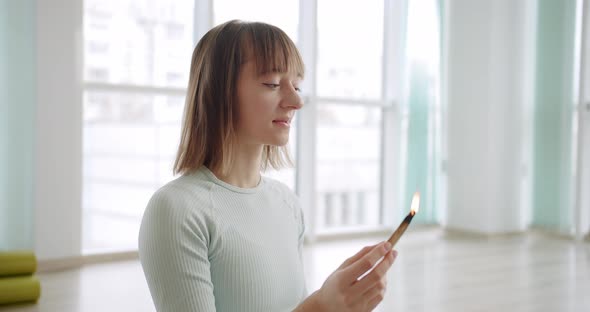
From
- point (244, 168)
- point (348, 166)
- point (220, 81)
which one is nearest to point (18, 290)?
point (244, 168)

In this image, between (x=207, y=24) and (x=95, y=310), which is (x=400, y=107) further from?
(x=95, y=310)

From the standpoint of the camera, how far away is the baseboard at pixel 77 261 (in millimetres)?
3889

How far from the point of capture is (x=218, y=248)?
0.98 meters

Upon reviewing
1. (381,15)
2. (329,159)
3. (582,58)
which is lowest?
(329,159)

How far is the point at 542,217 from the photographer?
5.73m

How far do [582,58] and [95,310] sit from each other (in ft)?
15.0

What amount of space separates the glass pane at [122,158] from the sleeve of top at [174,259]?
144 inches

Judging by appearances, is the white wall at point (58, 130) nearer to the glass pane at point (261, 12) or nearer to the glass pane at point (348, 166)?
the glass pane at point (261, 12)

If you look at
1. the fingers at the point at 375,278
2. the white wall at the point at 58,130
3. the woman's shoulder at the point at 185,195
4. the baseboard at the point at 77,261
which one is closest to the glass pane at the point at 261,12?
the white wall at the point at 58,130

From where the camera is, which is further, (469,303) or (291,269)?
(469,303)

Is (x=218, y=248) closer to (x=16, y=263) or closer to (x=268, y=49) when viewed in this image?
(x=268, y=49)

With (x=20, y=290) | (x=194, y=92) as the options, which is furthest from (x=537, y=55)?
(x=194, y=92)

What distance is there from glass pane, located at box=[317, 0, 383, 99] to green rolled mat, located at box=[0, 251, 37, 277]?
10.0 ft

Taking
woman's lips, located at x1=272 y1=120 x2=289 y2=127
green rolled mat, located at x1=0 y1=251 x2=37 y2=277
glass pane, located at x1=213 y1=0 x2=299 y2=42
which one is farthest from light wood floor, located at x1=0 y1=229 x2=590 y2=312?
woman's lips, located at x1=272 y1=120 x2=289 y2=127
